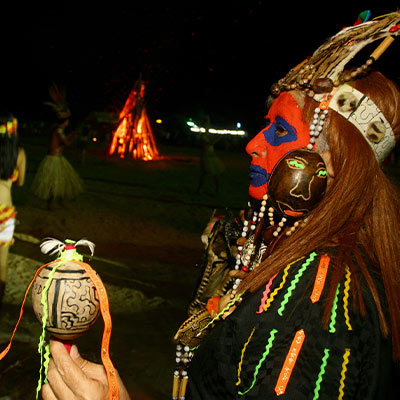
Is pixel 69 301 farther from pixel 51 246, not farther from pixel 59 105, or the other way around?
pixel 59 105

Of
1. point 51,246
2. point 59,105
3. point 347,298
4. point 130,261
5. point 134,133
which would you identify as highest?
point 347,298

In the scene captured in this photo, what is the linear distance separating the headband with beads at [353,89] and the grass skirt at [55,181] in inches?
327

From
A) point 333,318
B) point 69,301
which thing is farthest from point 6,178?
point 333,318

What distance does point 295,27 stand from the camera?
19.1 ft

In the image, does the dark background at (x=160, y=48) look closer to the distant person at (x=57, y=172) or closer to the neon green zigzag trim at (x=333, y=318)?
the distant person at (x=57, y=172)

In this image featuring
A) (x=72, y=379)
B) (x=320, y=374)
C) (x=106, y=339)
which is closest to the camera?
(x=320, y=374)

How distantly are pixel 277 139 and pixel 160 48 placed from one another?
63.4 ft

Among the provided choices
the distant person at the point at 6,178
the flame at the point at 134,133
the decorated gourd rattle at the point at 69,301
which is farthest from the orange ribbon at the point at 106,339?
the flame at the point at 134,133

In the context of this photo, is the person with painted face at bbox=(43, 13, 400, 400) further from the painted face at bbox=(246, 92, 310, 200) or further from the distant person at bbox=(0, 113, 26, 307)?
the distant person at bbox=(0, 113, 26, 307)

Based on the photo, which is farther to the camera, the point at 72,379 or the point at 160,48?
the point at 160,48

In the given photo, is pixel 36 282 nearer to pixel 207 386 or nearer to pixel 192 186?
pixel 207 386

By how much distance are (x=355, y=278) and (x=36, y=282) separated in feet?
3.50

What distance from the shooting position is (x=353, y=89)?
1.41 metres

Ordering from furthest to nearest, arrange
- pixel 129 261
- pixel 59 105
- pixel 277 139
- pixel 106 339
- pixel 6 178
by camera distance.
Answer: pixel 59 105 → pixel 129 261 → pixel 6 178 → pixel 277 139 → pixel 106 339
